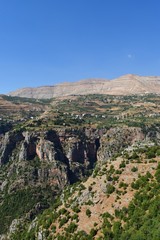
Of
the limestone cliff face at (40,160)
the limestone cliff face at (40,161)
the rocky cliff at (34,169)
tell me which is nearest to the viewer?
the rocky cliff at (34,169)

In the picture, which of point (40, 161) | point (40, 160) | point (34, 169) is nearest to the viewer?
point (34, 169)

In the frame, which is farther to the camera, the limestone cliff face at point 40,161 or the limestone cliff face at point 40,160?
the limestone cliff face at point 40,160

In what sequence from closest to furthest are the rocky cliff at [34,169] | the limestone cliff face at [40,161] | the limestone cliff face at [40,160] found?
the rocky cliff at [34,169] → the limestone cliff face at [40,161] → the limestone cliff face at [40,160]

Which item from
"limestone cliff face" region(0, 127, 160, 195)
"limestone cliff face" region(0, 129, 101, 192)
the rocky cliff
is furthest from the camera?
"limestone cliff face" region(0, 129, 101, 192)

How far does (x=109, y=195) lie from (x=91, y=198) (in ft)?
14.0

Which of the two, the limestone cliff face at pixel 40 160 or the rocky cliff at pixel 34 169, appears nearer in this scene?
the rocky cliff at pixel 34 169

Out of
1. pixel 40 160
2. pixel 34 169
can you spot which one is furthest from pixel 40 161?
pixel 34 169

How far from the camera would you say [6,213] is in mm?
145000

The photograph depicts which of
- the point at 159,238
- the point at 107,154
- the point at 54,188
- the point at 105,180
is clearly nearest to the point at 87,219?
the point at 105,180

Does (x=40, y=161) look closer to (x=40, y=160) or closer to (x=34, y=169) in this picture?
(x=40, y=160)

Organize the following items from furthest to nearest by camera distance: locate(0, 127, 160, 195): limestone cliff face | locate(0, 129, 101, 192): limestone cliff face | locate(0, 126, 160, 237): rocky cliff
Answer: locate(0, 129, 101, 192): limestone cliff face → locate(0, 127, 160, 195): limestone cliff face → locate(0, 126, 160, 237): rocky cliff

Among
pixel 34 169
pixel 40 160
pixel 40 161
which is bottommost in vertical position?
pixel 34 169

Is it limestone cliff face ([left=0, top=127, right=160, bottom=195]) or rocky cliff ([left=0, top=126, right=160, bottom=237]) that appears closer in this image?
rocky cliff ([left=0, top=126, right=160, bottom=237])

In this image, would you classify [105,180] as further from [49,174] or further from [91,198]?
[49,174]
